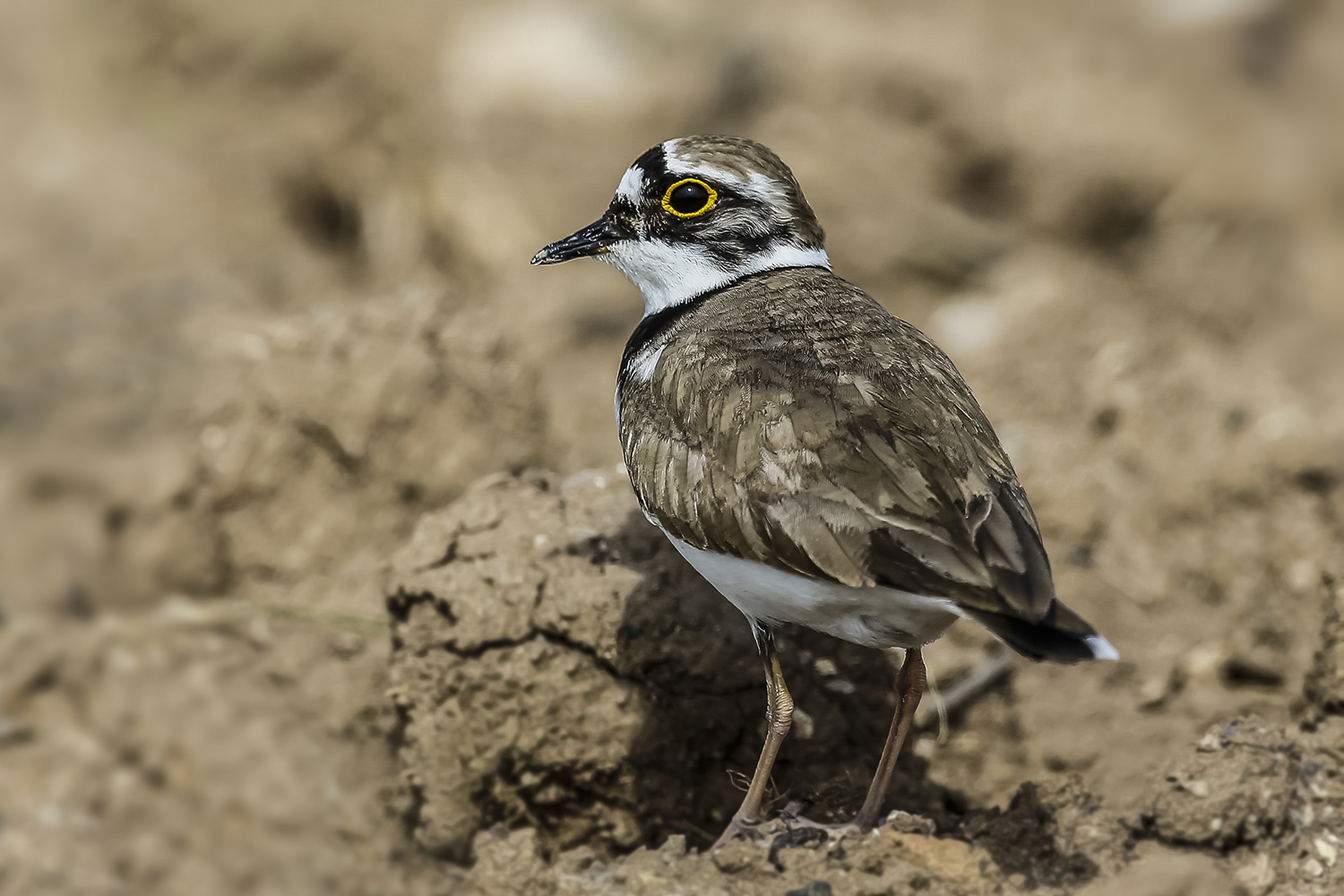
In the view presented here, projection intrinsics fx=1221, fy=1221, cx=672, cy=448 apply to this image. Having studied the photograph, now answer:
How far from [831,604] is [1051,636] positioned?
0.63 metres

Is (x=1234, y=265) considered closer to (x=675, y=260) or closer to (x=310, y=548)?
(x=675, y=260)

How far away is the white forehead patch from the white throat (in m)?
0.16

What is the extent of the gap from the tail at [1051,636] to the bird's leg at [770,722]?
87 centimetres

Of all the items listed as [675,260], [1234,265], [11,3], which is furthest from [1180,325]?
[11,3]

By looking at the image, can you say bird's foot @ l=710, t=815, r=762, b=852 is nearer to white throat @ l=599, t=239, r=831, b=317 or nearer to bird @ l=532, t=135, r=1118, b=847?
bird @ l=532, t=135, r=1118, b=847

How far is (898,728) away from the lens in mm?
3932

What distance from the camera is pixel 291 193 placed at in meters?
8.58

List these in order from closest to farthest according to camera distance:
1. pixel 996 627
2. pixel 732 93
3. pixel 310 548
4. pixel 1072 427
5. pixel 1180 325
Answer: pixel 996 627, pixel 310 548, pixel 1072 427, pixel 1180 325, pixel 732 93

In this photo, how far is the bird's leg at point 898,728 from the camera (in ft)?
12.4

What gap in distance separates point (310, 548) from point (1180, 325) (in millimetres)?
5557

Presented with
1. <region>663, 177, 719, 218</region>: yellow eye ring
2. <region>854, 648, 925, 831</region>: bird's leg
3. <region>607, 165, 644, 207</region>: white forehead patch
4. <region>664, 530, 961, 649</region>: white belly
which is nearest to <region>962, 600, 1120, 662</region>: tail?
<region>664, 530, 961, 649</region>: white belly

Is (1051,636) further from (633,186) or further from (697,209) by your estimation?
(633,186)

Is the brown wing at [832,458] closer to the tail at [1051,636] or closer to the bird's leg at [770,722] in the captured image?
the tail at [1051,636]

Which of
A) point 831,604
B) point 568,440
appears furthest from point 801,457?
point 568,440
